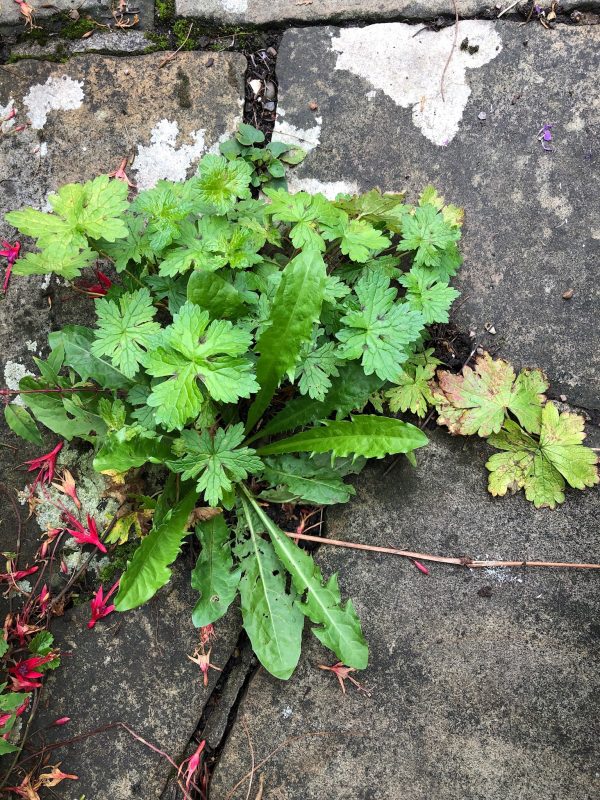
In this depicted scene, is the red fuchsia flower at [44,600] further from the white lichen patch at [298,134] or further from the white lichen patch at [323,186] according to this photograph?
the white lichen patch at [298,134]

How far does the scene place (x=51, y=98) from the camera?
2463mm

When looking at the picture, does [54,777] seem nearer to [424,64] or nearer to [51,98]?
[51,98]

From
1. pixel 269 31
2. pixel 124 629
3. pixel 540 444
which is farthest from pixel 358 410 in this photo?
pixel 269 31

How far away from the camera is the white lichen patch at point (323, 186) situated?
2.42 meters

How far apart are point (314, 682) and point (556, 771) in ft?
2.85

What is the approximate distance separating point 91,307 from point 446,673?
6.11 feet

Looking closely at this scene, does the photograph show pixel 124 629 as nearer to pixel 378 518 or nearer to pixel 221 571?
pixel 221 571

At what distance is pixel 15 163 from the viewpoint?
2447 mm

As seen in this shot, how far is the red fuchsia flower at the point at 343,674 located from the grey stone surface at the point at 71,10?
2.52 m

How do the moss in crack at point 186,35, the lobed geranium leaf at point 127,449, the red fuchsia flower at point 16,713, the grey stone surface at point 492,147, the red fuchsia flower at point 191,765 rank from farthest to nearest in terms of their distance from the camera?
the moss in crack at point 186,35 < the grey stone surface at point 492,147 < the red fuchsia flower at point 191,765 < the red fuchsia flower at point 16,713 < the lobed geranium leaf at point 127,449

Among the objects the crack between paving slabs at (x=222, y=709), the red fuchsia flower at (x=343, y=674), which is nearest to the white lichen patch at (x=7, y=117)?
the crack between paving slabs at (x=222, y=709)

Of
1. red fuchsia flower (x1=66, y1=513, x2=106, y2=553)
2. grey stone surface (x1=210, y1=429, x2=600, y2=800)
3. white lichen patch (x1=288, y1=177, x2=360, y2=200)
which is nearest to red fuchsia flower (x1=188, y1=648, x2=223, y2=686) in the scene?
grey stone surface (x1=210, y1=429, x2=600, y2=800)

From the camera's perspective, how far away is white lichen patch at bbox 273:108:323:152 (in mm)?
2438

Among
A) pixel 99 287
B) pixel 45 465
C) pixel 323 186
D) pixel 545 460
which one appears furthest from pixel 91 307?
pixel 545 460
